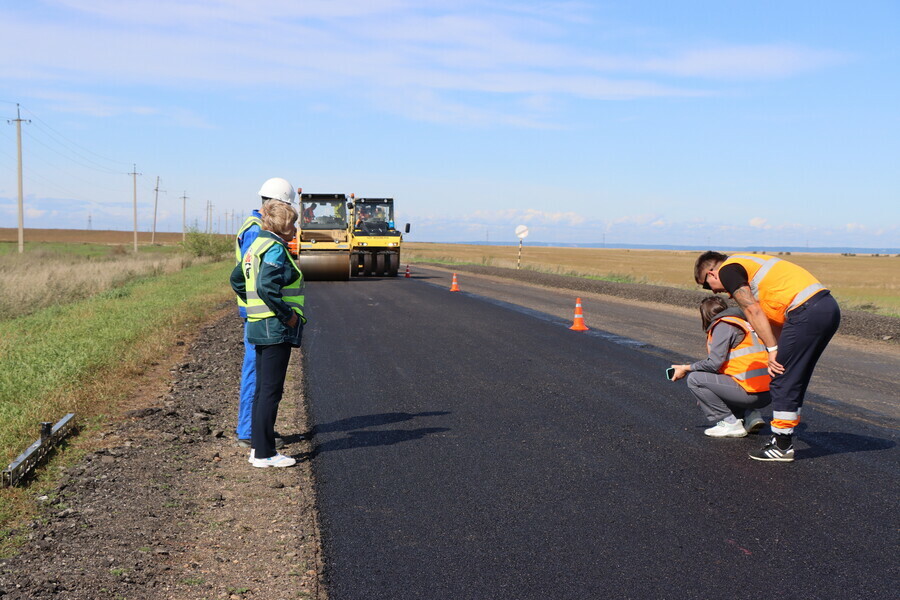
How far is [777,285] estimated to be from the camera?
5.38 metres

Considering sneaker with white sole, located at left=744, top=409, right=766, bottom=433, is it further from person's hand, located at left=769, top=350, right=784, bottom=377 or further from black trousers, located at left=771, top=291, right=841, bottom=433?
person's hand, located at left=769, top=350, right=784, bottom=377

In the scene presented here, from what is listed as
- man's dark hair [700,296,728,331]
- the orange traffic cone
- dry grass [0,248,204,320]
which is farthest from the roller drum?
man's dark hair [700,296,728,331]

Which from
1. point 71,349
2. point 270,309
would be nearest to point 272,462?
point 270,309

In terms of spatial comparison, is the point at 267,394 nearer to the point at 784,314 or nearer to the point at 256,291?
the point at 256,291

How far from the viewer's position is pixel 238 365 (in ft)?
32.7

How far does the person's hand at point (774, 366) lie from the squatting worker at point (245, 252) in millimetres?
3662

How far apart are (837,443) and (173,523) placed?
5148 millimetres

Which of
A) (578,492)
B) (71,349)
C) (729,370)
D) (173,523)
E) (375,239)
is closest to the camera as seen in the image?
(173,523)

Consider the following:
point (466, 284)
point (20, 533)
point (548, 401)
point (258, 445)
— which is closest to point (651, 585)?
point (258, 445)

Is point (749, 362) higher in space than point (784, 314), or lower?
lower

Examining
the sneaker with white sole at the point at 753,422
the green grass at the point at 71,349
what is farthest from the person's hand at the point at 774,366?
the green grass at the point at 71,349

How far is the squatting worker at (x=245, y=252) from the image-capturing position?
213 inches

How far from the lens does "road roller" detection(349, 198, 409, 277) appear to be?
30641 mm

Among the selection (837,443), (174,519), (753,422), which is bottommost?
(174,519)
